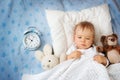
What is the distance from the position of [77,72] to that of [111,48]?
38 centimetres

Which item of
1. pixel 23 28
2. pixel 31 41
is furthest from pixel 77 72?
pixel 23 28

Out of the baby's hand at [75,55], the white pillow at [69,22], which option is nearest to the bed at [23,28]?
the white pillow at [69,22]

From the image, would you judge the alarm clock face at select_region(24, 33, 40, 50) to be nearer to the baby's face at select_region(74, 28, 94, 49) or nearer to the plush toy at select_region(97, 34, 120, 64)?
the baby's face at select_region(74, 28, 94, 49)

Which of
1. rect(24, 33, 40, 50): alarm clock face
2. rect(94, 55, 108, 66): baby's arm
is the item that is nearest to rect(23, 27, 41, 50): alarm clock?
rect(24, 33, 40, 50): alarm clock face

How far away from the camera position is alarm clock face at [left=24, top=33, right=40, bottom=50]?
166 centimetres

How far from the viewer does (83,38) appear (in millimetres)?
1667

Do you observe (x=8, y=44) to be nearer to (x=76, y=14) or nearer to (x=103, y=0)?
(x=76, y=14)

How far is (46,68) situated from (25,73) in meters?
0.16

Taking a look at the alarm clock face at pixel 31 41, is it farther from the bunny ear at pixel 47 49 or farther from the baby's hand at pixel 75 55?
the baby's hand at pixel 75 55

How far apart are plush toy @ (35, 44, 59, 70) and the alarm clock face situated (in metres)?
0.05

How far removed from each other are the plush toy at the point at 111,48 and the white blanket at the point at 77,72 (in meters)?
0.11

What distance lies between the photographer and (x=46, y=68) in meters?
1.59

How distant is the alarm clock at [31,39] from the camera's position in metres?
1.66

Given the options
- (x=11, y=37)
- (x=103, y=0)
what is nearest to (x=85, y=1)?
(x=103, y=0)
